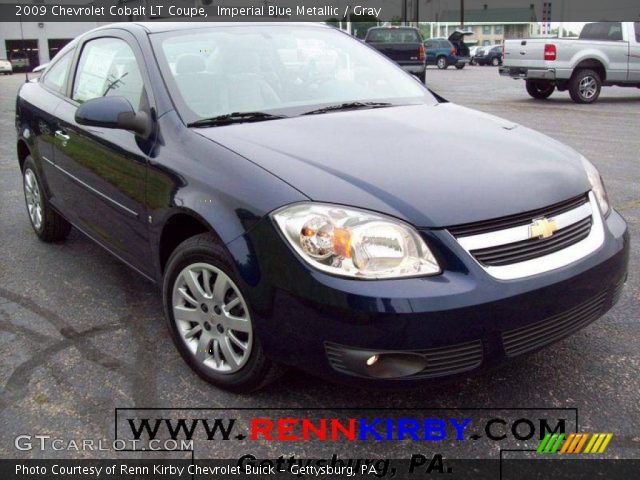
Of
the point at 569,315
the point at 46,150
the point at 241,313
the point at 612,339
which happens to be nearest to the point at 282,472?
the point at 241,313

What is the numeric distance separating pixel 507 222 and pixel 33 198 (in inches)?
150

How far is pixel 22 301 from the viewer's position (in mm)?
3879

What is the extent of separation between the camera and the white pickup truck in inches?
534

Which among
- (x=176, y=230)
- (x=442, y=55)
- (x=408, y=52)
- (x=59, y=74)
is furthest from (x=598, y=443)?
(x=442, y=55)

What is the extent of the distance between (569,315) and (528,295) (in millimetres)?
298

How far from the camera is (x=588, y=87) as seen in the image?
13.8 metres

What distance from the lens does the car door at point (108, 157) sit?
127 inches

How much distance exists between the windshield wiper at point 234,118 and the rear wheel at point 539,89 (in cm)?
1302

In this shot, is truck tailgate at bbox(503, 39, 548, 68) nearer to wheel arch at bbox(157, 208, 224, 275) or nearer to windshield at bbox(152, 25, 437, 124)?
windshield at bbox(152, 25, 437, 124)

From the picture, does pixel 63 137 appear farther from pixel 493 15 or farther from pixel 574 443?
pixel 493 15

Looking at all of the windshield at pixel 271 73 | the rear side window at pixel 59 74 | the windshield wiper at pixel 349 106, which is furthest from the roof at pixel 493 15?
the windshield wiper at pixel 349 106

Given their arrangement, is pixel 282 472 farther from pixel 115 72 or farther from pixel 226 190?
pixel 115 72

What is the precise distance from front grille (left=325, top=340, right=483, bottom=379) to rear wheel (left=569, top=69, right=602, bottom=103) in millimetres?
12865

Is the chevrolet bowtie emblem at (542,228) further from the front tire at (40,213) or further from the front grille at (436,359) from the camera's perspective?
the front tire at (40,213)
